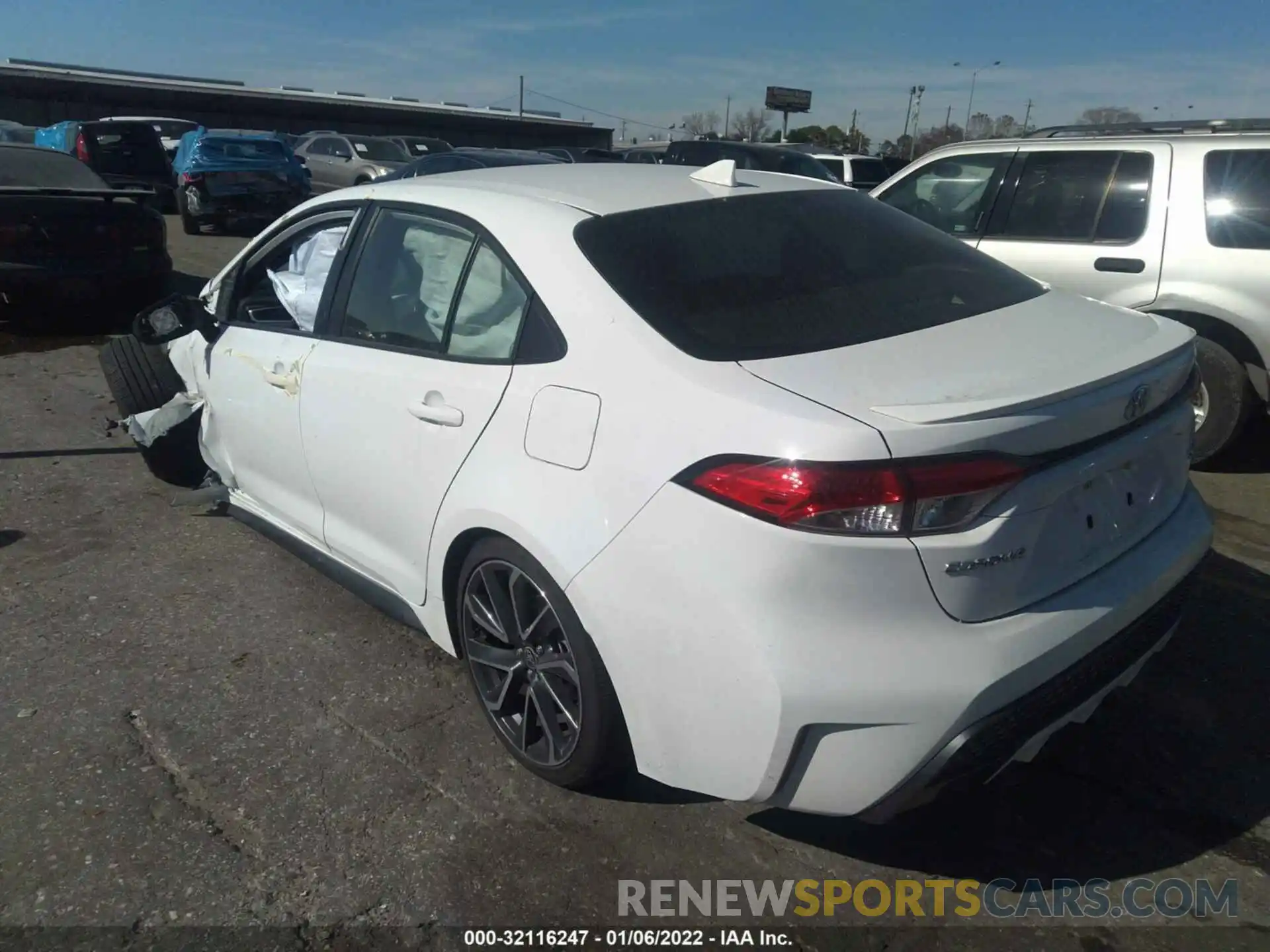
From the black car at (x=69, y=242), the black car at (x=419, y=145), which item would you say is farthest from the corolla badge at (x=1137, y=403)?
the black car at (x=419, y=145)

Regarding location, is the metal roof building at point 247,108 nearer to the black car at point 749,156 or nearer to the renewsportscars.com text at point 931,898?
the black car at point 749,156

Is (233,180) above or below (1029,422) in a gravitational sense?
below

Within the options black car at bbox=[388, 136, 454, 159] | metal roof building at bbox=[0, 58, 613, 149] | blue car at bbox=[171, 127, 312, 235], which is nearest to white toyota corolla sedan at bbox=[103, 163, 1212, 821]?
blue car at bbox=[171, 127, 312, 235]

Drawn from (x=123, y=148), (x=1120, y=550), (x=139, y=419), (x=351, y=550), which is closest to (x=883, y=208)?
(x=1120, y=550)

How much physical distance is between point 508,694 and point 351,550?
0.86m

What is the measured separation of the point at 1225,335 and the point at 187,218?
14941mm

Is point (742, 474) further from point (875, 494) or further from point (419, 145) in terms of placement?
point (419, 145)

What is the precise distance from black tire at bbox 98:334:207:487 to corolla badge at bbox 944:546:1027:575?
146 inches

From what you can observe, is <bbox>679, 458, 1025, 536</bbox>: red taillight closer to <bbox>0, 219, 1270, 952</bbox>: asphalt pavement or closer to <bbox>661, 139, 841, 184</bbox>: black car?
<bbox>0, 219, 1270, 952</bbox>: asphalt pavement

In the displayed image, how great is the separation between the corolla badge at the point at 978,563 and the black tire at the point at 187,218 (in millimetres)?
15946

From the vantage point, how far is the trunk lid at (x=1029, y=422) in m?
2.07

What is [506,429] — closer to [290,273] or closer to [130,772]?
[130,772]

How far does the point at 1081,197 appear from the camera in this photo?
5.75 metres

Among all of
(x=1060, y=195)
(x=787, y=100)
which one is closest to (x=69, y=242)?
(x=1060, y=195)
